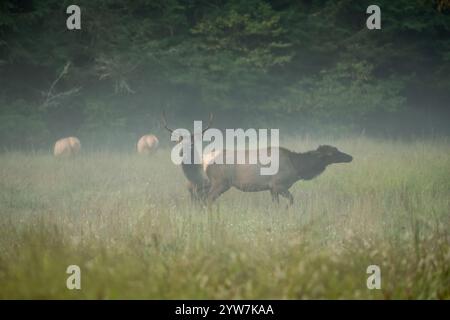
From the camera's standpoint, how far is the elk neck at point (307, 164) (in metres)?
9.39

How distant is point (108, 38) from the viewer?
2045 cm

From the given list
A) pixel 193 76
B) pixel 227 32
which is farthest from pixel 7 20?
pixel 227 32

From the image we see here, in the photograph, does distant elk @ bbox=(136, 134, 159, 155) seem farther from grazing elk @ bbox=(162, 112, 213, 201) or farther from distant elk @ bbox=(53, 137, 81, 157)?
grazing elk @ bbox=(162, 112, 213, 201)

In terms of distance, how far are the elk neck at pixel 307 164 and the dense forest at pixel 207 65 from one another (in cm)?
1144

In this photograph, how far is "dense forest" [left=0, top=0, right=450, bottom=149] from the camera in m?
19.9

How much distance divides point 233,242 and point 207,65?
56.9 ft

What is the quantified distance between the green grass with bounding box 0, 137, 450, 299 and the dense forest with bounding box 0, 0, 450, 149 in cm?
1020

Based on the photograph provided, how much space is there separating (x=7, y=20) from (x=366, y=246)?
16.1m

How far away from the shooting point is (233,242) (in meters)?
5.27

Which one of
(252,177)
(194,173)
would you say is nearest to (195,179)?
(194,173)

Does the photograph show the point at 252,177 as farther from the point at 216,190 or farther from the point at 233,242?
the point at 233,242

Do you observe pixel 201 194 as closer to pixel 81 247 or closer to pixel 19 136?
pixel 81 247

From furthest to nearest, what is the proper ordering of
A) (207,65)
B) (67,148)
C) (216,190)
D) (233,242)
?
(207,65), (67,148), (216,190), (233,242)

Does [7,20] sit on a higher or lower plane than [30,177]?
higher
